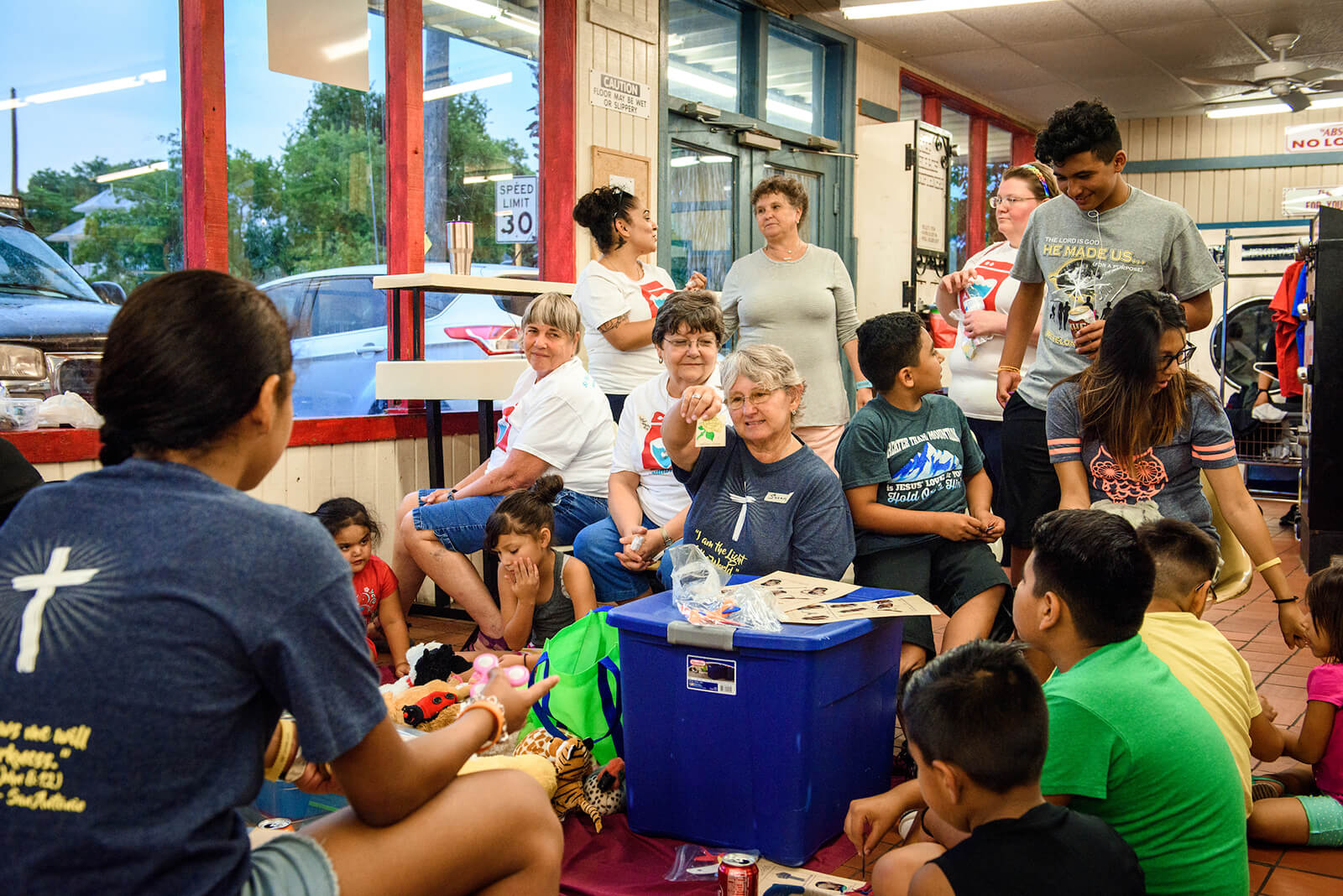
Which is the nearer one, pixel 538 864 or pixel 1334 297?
pixel 538 864

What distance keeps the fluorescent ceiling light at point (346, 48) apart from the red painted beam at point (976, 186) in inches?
254

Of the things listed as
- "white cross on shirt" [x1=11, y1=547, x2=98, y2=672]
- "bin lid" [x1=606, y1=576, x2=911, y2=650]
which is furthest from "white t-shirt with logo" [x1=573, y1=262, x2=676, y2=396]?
"white cross on shirt" [x1=11, y1=547, x2=98, y2=672]

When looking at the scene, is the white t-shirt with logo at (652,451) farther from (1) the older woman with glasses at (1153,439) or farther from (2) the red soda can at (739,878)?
(2) the red soda can at (739,878)

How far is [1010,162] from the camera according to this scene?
34.8 ft

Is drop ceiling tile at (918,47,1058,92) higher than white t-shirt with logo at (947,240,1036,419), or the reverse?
drop ceiling tile at (918,47,1058,92)

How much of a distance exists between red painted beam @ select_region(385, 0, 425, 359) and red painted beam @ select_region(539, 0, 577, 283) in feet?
2.46

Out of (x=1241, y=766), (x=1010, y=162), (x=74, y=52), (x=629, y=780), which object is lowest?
(x=629, y=780)

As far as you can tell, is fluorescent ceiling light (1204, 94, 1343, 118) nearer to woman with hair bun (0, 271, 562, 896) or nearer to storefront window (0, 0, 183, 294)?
storefront window (0, 0, 183, 294)

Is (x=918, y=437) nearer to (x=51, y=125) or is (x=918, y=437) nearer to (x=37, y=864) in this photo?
(x=37, y=864)

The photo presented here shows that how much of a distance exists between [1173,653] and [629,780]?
114 cm

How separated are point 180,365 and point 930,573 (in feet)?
6.85

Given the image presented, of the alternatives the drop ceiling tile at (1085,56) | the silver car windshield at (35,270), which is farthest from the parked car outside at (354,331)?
the drop ceiling tile at (1085,56)

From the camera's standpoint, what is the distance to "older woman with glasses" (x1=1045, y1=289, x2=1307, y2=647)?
97.5 inches

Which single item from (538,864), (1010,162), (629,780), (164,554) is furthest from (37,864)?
(1010,162)
